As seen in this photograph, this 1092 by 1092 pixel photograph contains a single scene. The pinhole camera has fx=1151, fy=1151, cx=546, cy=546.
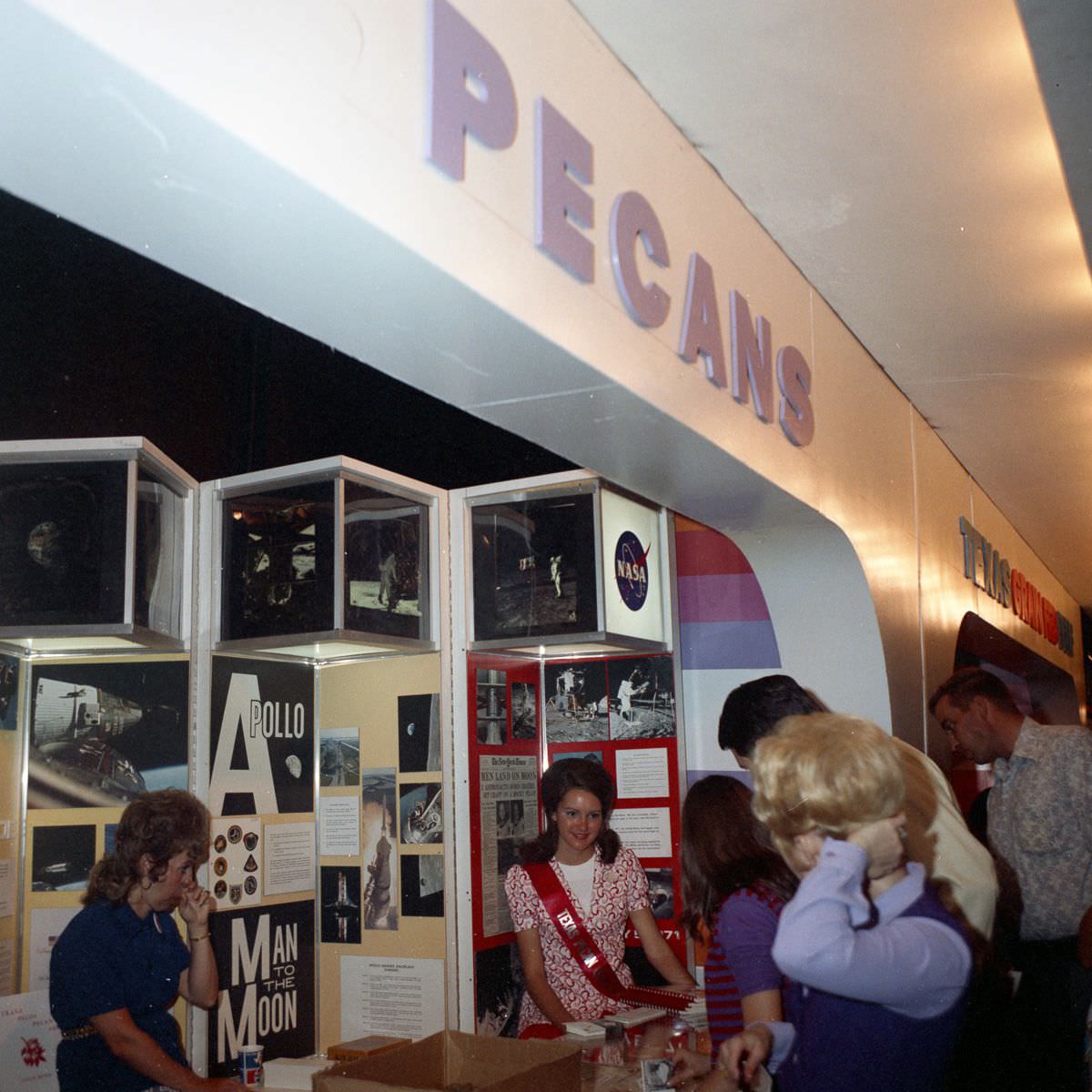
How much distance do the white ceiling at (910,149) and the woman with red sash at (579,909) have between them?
6.58 feet

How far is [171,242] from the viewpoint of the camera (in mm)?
1765

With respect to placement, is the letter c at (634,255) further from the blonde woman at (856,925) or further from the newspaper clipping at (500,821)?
the newspaper clipping at (500,821)

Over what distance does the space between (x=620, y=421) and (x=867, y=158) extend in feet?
3.38

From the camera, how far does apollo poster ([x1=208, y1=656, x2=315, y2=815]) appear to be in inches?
162

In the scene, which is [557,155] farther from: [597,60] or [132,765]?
[132,765]

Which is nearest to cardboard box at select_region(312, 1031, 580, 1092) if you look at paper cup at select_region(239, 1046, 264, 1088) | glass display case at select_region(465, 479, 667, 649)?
paper cup at select_region(239, 1046, 264, 1088)

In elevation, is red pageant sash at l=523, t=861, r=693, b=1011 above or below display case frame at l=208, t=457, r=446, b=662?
below

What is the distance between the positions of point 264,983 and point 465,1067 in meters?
2.04

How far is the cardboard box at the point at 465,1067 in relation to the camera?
207 centimetres

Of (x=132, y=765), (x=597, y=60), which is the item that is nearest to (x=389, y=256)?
(x=597, y=60)

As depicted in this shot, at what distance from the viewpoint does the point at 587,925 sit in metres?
4.07

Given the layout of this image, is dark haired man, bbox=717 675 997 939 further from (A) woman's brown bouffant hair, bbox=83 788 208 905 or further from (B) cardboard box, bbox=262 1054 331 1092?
(A) woman's brown bouffant hair, bbox=83 788 208 905

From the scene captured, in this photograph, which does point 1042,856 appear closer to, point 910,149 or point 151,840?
point 910,149

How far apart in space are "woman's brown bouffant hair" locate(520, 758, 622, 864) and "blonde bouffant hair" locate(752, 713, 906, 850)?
255 cm
